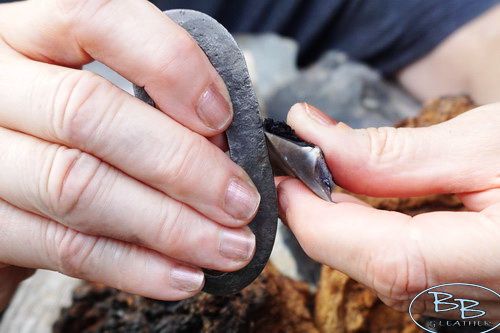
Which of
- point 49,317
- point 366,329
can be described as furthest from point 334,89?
point 49,317

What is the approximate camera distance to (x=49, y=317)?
61.6 inches

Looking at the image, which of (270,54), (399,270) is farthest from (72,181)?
(270,54)

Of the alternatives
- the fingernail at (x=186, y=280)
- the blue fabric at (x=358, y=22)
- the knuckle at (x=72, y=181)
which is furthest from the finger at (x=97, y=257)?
the blue fabric at (x=358, y=22)

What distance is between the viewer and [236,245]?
1.18 metres

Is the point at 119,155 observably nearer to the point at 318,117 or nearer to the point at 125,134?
the point at 125,134

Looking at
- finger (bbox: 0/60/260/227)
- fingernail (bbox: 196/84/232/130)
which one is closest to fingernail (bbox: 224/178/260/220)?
finger (bbox: 0/60/260/227)

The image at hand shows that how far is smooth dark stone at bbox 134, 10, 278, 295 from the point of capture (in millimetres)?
1152

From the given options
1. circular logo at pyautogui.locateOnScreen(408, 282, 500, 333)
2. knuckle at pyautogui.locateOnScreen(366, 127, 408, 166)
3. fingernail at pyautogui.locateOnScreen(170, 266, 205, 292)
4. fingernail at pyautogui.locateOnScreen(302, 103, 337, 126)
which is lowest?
fingernail at pyautogui.locateOnScreen(170, 266, 205, 292)

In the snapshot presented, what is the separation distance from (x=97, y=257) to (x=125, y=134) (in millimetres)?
296

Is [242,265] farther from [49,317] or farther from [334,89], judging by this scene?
[334,89]

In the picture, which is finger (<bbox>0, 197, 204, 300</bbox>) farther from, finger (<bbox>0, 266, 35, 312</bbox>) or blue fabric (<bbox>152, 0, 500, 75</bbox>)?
blue fabric (<bbox>152, 0, 500, 75</bbox>)

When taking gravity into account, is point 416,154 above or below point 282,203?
above

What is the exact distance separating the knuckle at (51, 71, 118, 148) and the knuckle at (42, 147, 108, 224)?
0.03 m

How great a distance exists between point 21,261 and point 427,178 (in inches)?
34.8
